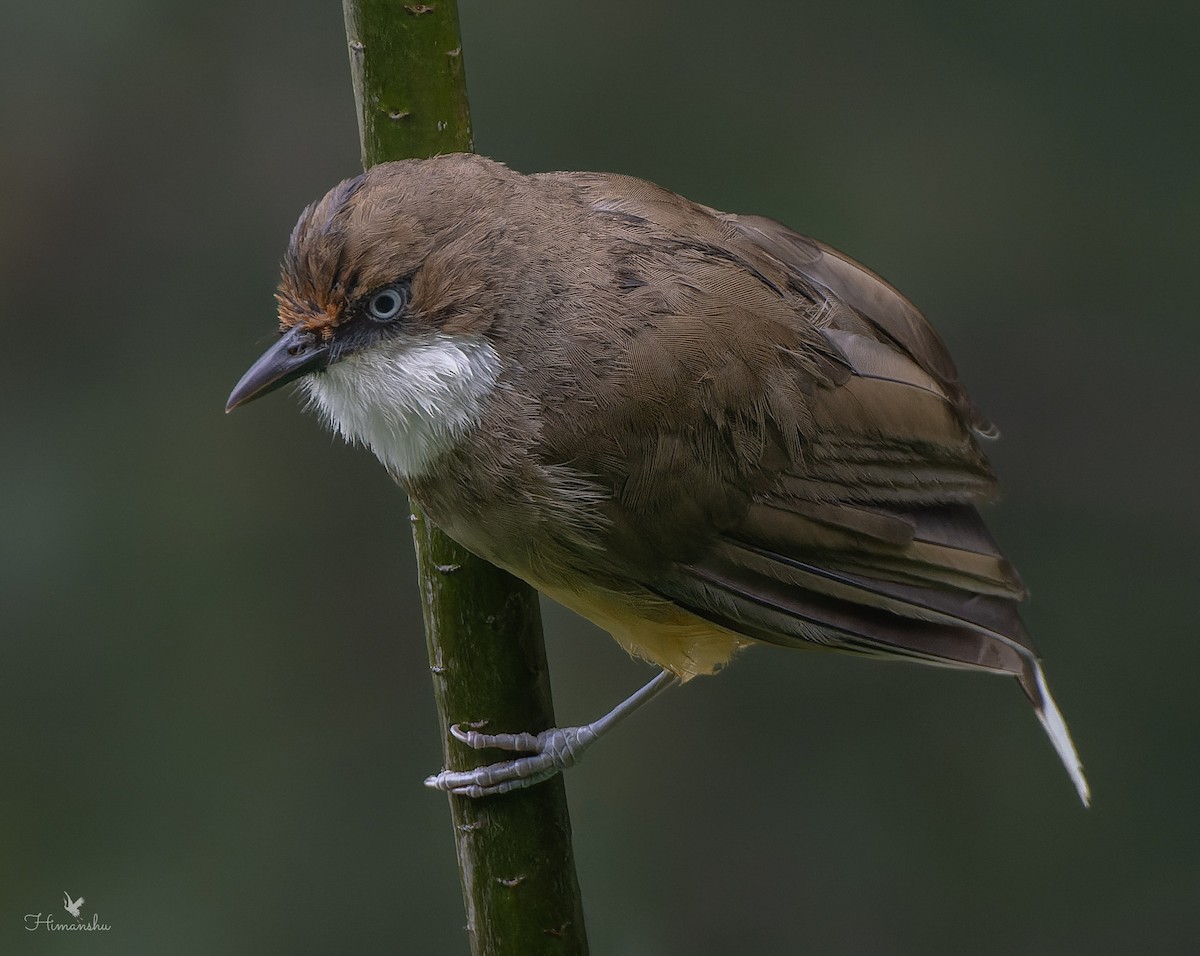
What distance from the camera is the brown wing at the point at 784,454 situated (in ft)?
8.93

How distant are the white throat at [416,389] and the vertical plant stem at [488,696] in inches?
8.9

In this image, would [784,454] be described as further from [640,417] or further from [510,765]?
[510,765]

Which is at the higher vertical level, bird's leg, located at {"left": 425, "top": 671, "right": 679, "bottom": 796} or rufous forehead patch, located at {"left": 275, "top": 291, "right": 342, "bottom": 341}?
rufous forehead patch, located at {"left": 275, "top": 291, "right": 342, "bottom": 341}

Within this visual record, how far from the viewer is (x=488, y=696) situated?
277 cm

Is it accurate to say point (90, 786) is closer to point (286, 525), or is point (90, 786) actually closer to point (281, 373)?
point (286, 525)

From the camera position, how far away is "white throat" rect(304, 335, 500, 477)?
2.62 meters

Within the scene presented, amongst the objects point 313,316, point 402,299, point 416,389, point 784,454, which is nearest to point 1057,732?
point 784,454

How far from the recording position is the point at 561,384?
104 inches

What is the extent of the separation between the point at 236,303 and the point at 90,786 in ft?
4.80

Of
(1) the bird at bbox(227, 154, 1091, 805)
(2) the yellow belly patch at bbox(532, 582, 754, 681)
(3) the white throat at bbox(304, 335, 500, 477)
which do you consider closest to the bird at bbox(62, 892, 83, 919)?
(1) the bird at bbox(227, 154, 1091, 805)

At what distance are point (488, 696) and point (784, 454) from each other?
75cm

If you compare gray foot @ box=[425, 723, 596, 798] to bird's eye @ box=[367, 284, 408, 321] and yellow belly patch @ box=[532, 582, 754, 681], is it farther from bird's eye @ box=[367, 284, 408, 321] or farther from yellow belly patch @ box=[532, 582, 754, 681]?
bird's eye @ box=[367, 284, 408, 321]

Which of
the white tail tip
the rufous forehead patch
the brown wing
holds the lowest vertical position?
the white tail tip

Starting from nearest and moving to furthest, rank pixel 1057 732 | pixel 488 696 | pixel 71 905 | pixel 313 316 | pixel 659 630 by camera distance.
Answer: pixel 313 316 < pixel 488 696 < pixel 659 630 < pixel 1057 732 < pixel 71 905
